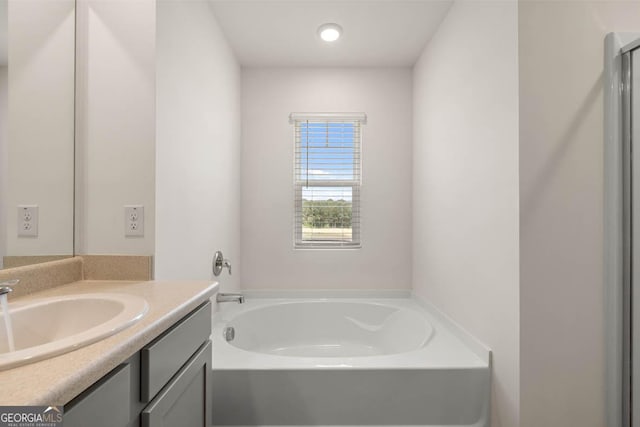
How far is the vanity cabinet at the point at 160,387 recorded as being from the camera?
0.58 meters

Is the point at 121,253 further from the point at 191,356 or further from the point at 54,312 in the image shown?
the point at 191,356

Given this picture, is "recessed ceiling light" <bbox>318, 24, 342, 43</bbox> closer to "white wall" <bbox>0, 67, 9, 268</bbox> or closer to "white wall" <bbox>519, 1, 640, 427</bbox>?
"white wall" <bbox>519, 1, 640, 427</bbox>

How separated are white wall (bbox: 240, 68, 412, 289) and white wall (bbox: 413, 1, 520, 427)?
325 mm

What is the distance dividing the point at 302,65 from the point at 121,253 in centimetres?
209

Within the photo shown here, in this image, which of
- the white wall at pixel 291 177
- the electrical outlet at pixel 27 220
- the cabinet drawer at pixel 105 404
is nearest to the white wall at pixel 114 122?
the electrical outlet at pixel 27 220

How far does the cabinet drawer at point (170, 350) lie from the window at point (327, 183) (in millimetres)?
1739

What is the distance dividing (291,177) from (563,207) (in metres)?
1.93

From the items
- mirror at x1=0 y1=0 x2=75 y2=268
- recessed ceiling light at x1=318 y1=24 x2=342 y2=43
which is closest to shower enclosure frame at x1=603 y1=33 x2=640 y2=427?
recessed ceiling light at x1=318 y1=24 x2=342 y2=43

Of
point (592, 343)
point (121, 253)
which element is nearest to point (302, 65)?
point (121, 253)

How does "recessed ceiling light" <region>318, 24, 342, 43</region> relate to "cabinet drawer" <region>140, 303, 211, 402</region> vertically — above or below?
above

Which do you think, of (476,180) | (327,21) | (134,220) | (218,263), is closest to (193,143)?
(134,220)

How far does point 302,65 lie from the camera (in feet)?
8.91

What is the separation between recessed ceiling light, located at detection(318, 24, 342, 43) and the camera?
218 centimetres

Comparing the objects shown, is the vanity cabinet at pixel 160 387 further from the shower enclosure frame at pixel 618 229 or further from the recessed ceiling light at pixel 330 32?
the recessed ceiling light at pixel 330 32
